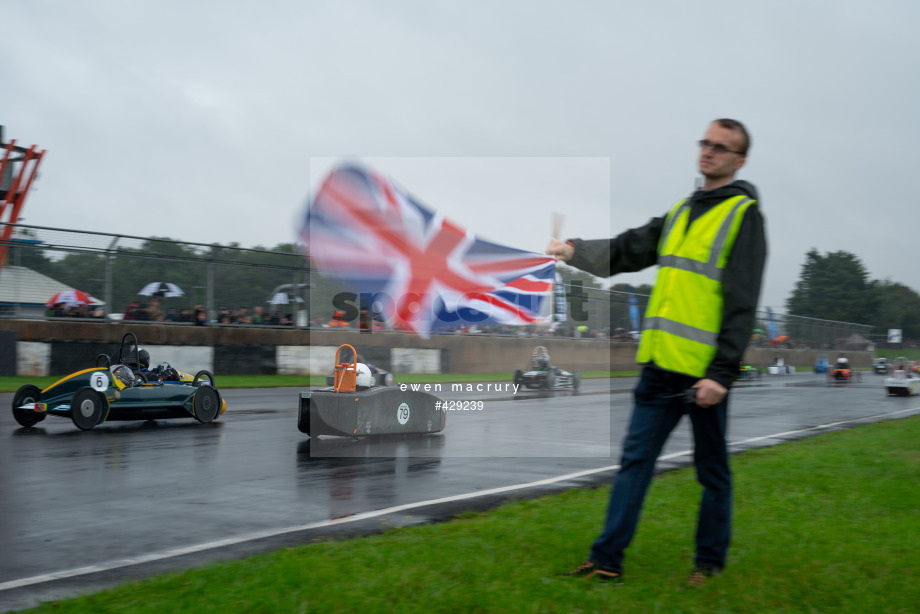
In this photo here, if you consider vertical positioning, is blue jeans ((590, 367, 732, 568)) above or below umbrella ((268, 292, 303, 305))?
below

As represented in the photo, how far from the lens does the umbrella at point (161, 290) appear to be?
23.2 m

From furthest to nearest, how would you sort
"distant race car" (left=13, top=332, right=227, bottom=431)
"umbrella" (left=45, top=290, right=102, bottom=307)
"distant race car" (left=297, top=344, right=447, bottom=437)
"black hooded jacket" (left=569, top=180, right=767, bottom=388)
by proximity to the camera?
"umbrella" (left=45, top=290, right=102, bottom=307) < "distant race car" (left=13, top=332, right=227, bottom=431) < "distant race car" (left=297, top=344, right=447, bottom=437) < "black hooded jacket" (left=569, top=180, right=767, bottom=388)

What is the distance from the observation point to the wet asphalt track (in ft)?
15.9

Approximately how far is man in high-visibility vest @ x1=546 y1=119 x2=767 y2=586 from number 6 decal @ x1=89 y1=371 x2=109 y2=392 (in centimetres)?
895

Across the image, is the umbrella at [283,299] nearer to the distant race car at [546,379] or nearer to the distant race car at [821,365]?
the distant race car at [546,379]

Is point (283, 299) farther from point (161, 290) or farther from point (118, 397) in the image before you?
point (118, 397)

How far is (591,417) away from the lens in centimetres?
1523

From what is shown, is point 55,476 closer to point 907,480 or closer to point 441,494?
point 441,494

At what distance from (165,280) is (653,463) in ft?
72.1

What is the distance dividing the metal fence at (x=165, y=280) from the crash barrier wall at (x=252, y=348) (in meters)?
0.43

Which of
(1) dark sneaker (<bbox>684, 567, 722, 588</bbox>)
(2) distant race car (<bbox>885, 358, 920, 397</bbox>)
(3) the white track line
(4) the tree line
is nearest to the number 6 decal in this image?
(3) the white track line

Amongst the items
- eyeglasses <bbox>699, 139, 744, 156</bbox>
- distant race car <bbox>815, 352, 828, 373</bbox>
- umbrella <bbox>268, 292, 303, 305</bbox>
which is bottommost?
distant race car <bbox>815, 352, 828, 373</bbox>

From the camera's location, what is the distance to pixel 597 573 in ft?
12.4

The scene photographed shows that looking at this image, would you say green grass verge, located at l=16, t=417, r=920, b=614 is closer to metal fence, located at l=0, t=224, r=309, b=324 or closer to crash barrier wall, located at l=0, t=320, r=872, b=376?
crash barrier wall, located at l=0, t=320, r=872, b=376
